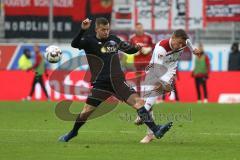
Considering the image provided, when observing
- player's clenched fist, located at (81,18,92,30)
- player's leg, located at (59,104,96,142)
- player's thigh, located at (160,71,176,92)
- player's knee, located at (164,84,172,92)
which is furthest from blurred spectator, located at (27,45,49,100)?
player's clenched fist, located at (81,18,92,30)

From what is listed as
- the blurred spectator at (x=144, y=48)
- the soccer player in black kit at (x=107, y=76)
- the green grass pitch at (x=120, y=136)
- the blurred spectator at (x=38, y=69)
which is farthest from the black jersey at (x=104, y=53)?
the blurred spectator at (x=38, y=69)

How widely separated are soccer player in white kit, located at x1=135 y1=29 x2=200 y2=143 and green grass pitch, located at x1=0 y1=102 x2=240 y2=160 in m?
0.78

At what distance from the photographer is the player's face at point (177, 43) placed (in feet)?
48.7

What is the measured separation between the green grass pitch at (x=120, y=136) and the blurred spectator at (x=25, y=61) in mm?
5167

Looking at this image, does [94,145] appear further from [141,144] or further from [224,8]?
[224,8]

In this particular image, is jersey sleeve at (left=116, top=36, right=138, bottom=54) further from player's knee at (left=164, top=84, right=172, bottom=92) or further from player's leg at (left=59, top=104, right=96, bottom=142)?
player's leg at (left=59, top=104, right=96, bottom=142)

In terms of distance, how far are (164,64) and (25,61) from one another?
50.7 ft

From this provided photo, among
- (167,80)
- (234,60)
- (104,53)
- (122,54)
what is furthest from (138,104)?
(234,60)

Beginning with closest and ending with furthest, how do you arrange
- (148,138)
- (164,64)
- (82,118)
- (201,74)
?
(82,118)
(148,138)
(164,64)
(201,74)

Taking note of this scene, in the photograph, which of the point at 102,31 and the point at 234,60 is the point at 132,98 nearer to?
the point at 102,31

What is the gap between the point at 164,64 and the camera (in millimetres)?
15258

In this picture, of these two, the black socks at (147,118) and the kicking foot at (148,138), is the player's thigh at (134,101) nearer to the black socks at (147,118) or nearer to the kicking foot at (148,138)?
the black socks at (147,118)

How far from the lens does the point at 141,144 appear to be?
14523mm

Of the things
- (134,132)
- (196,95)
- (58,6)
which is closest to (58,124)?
(134,132)
